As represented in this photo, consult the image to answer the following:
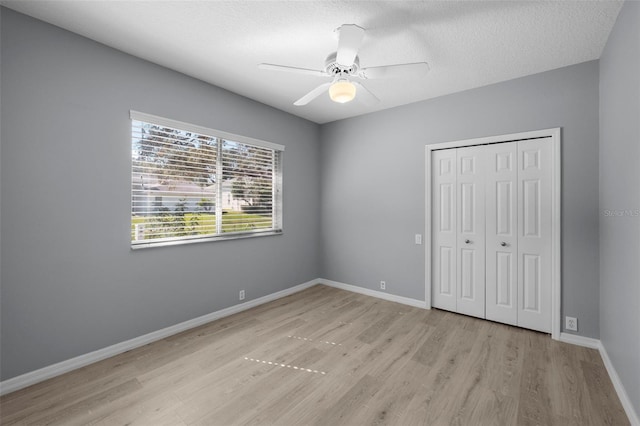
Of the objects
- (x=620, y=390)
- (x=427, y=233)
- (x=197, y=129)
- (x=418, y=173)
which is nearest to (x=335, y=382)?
(x=620, y=390)

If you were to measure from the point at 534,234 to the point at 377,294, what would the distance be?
2.13 m

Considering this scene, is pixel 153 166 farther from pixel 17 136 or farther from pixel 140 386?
pixel 140 386

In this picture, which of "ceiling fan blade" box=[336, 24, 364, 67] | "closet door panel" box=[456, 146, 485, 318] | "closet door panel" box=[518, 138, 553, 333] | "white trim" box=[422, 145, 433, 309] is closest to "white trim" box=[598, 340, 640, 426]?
"closet door panel" box=[518, 138, 553, 333]

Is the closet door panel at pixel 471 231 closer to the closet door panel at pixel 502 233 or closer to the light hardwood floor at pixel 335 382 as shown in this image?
the closet door panel at pixel 502 233

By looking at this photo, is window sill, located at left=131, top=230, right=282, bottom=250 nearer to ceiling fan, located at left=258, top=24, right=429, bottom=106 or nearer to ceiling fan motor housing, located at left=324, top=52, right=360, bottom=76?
ceiling fan, located at left=258, top=24, right=429, bottom=106

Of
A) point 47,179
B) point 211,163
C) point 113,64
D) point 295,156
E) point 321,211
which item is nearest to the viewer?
point 47,179

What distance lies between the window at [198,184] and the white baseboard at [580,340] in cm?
352

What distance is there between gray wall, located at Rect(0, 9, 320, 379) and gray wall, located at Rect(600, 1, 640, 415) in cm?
362

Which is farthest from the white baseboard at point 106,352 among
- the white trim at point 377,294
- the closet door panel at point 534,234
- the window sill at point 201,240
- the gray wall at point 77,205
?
the closet door panel at point 534,234

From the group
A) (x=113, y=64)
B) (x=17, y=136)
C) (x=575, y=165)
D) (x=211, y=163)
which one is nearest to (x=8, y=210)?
(x=17, y=136)

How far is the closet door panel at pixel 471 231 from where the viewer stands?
333 centimetres

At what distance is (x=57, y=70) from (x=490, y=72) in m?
4.01

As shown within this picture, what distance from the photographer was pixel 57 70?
2217 millimetres

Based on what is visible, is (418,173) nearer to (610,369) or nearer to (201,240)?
(610,369)
